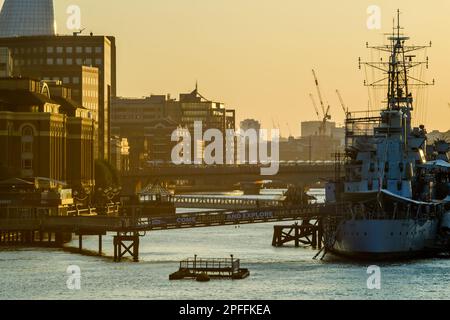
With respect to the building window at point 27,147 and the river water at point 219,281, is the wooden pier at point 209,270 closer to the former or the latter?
the river water at point 219,281

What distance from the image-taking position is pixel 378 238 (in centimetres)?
12681

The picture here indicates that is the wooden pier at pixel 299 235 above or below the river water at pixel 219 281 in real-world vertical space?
above

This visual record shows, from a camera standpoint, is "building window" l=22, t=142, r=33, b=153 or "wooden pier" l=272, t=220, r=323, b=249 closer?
"wooden pier" l=272, t=220, r=323, b=249

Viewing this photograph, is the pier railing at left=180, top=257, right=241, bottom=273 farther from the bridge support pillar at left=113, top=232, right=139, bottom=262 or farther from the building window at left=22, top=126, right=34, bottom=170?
the building window at left=22, top=126, right=34, bottom=170

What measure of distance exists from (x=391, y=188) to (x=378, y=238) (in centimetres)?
806

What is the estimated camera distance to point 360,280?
11325 centimetres

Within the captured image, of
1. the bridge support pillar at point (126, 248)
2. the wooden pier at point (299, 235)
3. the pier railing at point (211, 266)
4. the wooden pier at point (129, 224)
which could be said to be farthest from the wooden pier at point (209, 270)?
the wooden pier at point (299, 235)

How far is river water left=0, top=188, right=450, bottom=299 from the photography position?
10494cm

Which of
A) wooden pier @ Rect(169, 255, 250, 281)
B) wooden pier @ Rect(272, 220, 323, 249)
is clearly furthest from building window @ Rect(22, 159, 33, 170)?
wooden pier @ Rect(169, 255, 250, 281)

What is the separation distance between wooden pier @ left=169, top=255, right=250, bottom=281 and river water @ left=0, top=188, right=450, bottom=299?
2.95 feet

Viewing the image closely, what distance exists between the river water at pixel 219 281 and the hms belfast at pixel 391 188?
206cm

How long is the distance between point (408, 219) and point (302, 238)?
35244 mm

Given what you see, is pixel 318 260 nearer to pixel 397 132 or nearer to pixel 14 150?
pixel 397 132

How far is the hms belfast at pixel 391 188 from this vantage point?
127812 millimetres
